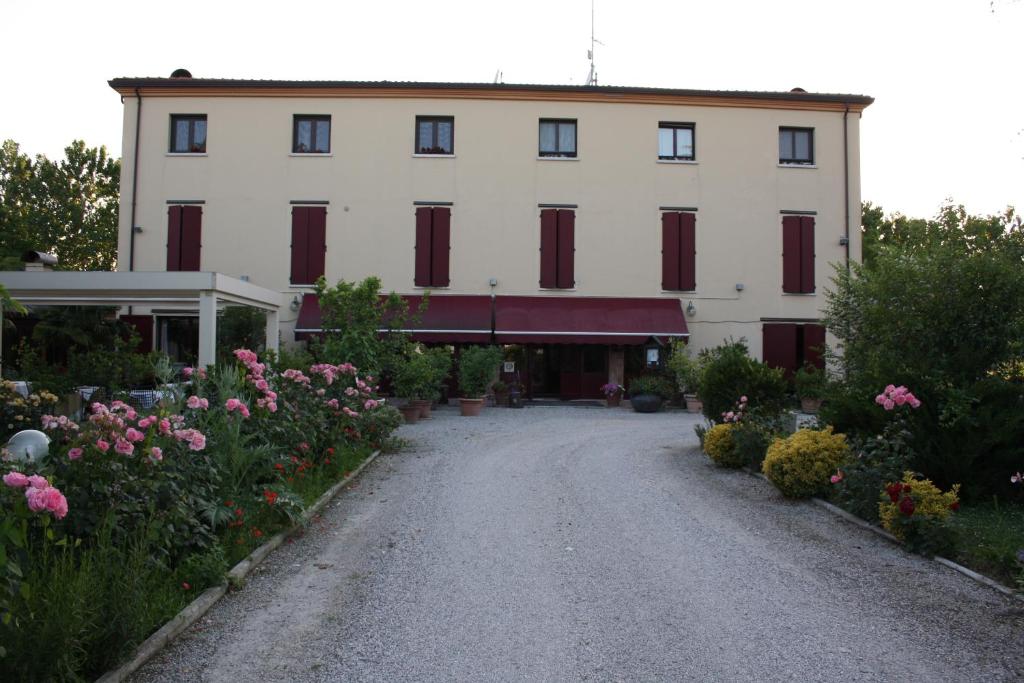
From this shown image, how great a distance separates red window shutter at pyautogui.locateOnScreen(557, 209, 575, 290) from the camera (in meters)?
23.4

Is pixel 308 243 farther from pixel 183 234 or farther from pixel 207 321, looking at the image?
pixel 207 321

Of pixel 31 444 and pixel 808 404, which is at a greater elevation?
pixel 31 444

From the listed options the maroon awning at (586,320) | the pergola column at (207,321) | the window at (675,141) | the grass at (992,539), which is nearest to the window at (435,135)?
the maroon awning at (586,320)

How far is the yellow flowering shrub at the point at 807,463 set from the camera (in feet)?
27.7

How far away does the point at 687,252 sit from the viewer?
2367cm

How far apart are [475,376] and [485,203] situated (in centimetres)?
662

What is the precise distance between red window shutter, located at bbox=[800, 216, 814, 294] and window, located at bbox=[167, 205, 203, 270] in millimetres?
18028

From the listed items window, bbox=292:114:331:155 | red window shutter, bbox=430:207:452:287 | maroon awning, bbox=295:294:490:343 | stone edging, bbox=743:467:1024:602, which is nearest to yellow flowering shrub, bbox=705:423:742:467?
stone edging, bbox=743:467:1024:602

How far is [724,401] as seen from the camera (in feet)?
40.3

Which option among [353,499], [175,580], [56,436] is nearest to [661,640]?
[175,580]

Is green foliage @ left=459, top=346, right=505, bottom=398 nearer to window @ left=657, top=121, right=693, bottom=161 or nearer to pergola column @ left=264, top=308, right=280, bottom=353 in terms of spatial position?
pergola column @ left=264, top=308, right=280, bottom=353

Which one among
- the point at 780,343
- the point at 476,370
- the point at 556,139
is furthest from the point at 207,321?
the point at 780,343

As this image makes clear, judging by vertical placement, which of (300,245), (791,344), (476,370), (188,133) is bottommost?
(476,370)

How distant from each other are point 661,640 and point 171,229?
22.5m
